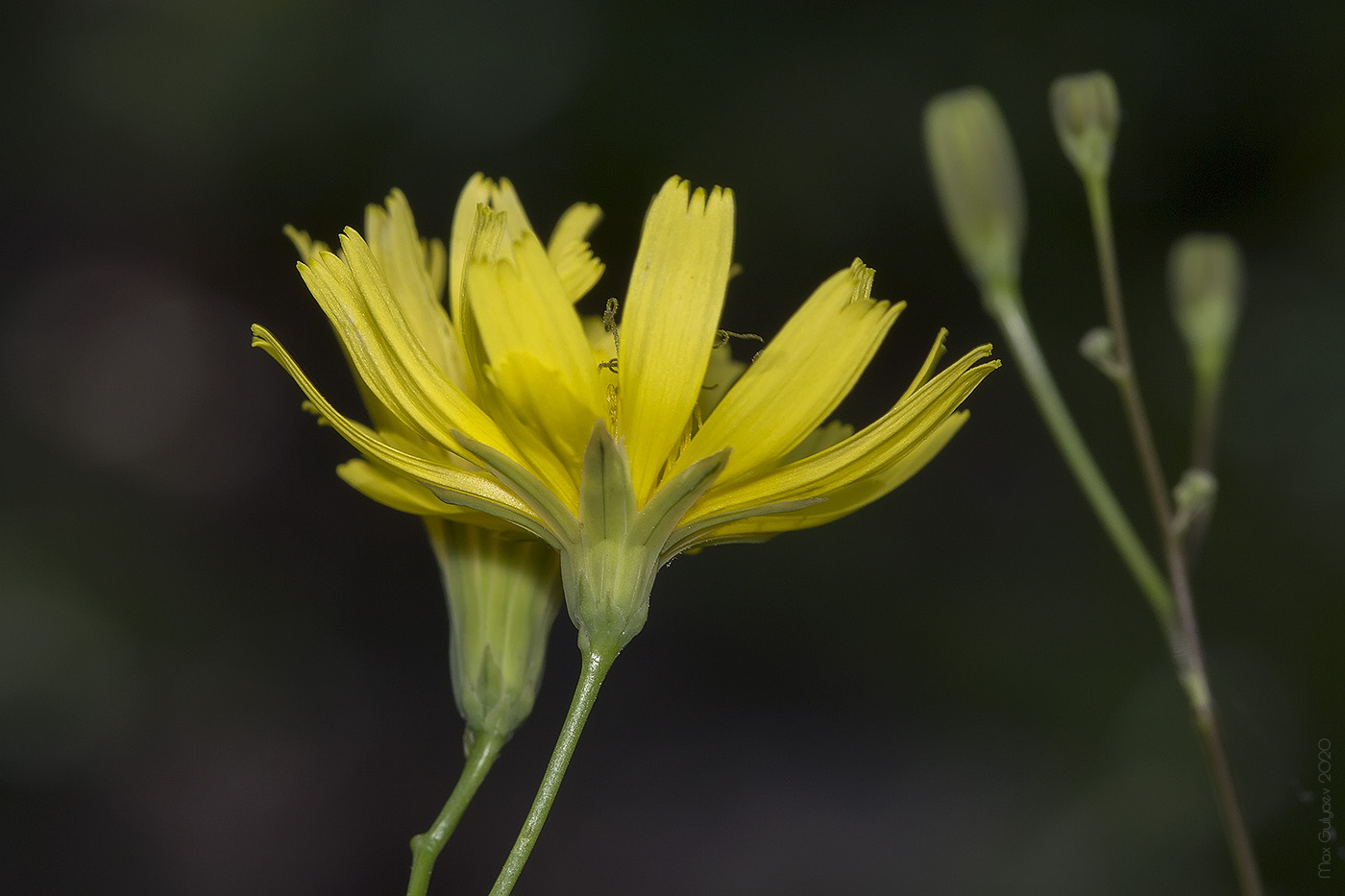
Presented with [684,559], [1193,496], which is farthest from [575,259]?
[684,559]

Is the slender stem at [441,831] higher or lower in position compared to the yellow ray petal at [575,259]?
lower

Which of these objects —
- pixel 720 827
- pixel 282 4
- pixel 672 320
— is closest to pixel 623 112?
pixel 282 4

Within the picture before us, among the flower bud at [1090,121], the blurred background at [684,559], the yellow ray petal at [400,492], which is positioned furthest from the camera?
the blurred background at [684,559]

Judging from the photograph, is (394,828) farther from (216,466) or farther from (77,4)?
(77,4)

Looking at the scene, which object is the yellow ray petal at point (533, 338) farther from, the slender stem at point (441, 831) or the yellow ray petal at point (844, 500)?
the slender stem at point (441, 831)

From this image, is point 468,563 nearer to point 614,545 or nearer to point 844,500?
point 614,545

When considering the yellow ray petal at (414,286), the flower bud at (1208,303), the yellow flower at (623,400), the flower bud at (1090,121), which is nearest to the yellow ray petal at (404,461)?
the yellow flower at (623,400)

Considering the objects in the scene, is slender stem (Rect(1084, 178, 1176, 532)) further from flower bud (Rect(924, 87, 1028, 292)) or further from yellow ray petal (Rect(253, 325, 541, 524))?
yellow ray petal (Rect(253, 325, 541, 524))

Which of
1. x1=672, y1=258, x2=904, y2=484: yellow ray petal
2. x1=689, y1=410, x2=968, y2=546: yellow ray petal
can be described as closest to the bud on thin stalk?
x1=689, y1=410, x2=968, y2=546: yellow ray petal
